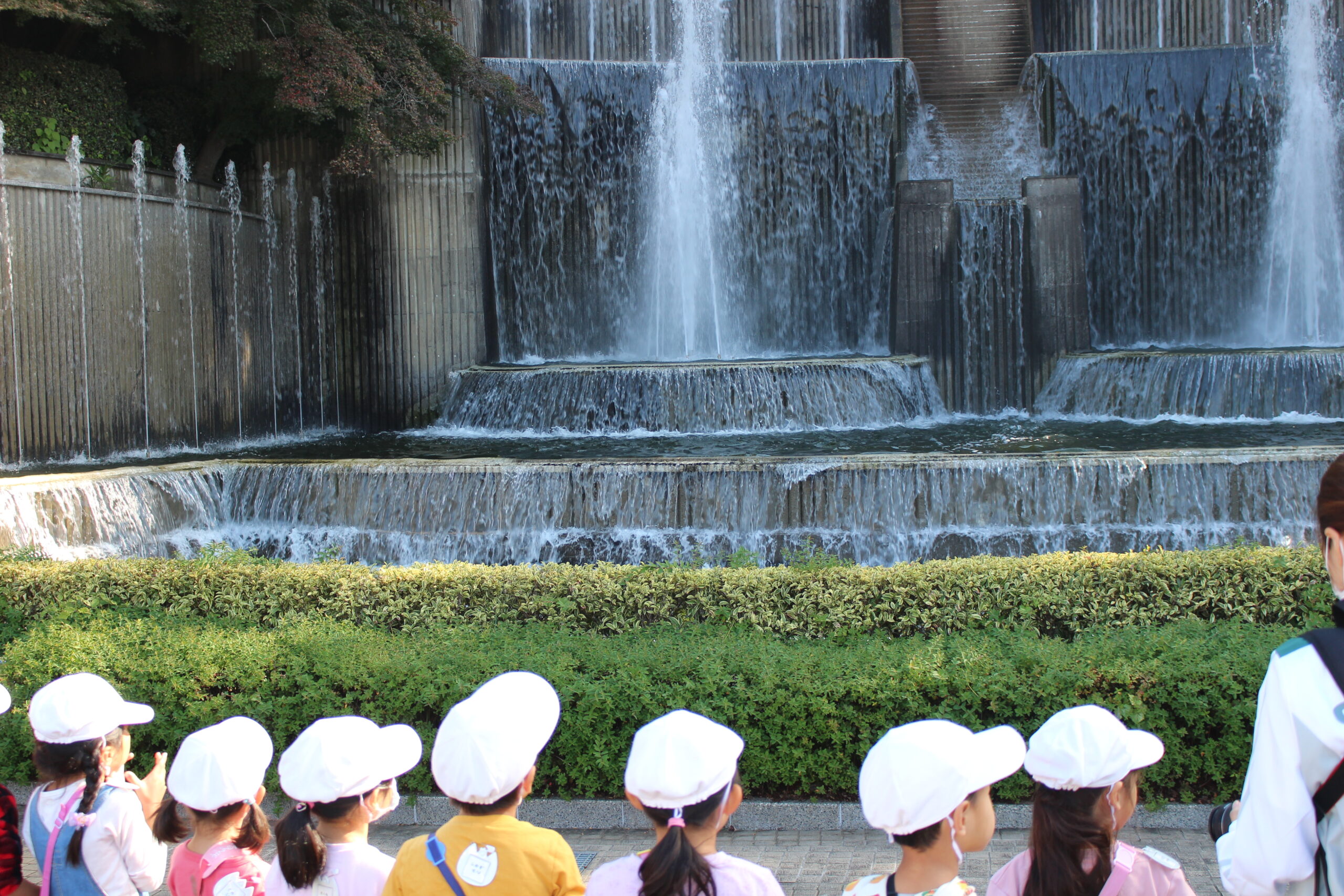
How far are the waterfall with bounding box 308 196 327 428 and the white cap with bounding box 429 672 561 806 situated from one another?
1461cm

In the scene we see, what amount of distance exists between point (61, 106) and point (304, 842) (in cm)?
1352

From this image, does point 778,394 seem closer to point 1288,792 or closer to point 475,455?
point 475,455

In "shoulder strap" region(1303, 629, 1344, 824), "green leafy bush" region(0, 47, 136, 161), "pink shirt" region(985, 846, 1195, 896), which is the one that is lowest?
"pink shirt" region(985, 846, 1195, 896)

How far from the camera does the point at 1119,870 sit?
2.49 meters

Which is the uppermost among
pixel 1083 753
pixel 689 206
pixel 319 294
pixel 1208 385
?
pixel 689 206

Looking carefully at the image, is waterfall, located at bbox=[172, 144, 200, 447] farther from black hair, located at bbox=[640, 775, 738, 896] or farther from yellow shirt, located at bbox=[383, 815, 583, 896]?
black hair, located at bbox=[640, 775, 738, 896]

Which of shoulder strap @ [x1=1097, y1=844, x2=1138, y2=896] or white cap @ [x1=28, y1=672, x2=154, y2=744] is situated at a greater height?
white cap @ [x1=28, y1=672, x2=154, y2=744]

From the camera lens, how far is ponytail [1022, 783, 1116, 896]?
2441 millimetres

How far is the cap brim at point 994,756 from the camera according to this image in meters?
2.30

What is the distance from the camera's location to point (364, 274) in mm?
16234

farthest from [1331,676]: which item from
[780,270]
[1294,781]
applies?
[780,270]

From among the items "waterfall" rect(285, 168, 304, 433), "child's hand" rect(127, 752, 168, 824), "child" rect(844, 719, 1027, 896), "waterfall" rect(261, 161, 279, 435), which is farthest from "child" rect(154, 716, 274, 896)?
"waterfall" rect(285, 168, 304, 433)

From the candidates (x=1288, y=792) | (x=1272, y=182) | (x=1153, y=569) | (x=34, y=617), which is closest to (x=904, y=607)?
(x=1153, y=569)

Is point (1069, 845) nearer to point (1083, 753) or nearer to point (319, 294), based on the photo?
Answer: point (1083, 753)
